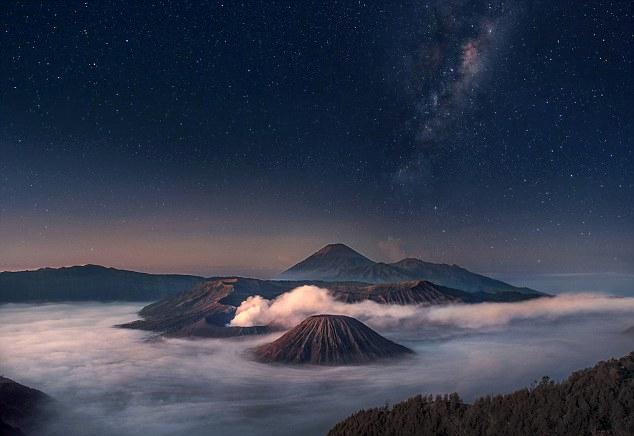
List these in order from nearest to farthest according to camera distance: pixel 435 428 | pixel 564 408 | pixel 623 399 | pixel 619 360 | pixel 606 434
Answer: pixel 606 434 → pixel 623 399 → pixel 564 408 → pixel 435 428 → pixel 619 360

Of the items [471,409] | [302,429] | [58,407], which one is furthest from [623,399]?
[58,407]

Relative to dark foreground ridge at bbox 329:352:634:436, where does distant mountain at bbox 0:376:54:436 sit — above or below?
below

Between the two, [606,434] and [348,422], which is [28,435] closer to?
[348,422]

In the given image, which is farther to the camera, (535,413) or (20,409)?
(20,409)

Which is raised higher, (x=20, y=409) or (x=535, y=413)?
(x=535, y=413)

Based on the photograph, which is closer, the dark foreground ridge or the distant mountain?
the dark foreground ridge
